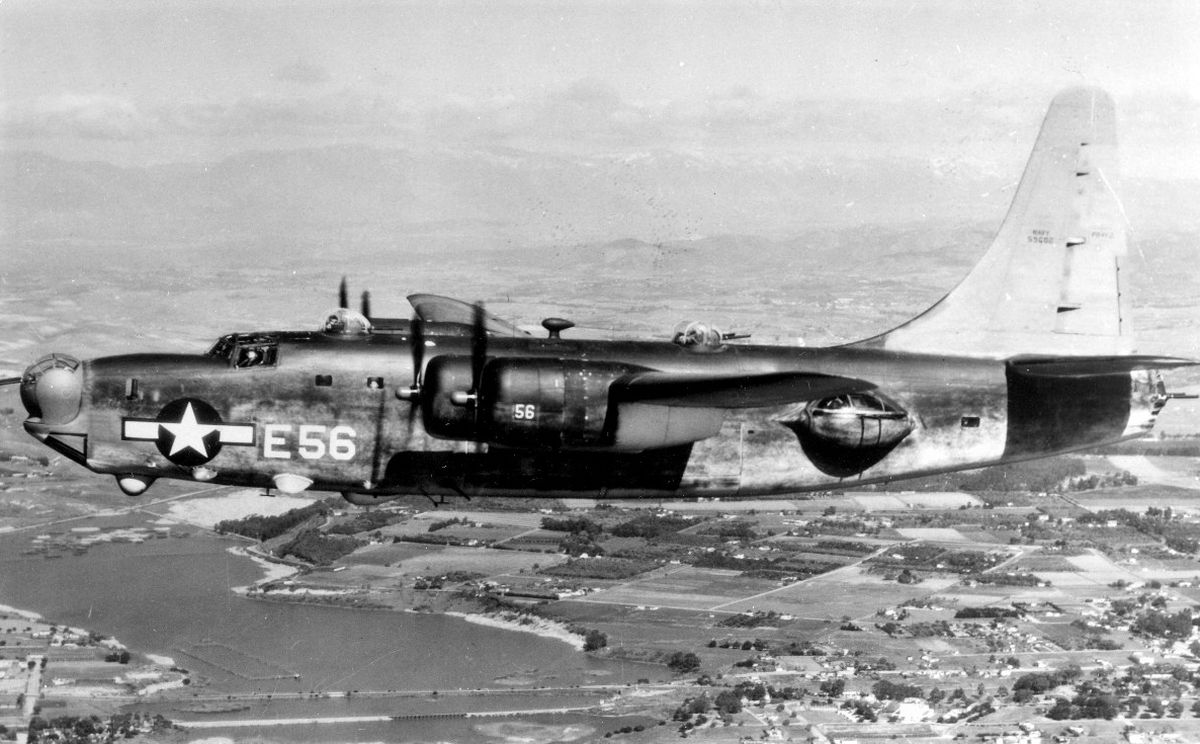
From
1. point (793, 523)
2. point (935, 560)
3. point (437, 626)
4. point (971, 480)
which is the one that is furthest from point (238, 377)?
point (971, 480)

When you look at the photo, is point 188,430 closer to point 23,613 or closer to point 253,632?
point 253,632

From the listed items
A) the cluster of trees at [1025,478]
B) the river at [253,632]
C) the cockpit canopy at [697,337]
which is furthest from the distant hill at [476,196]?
the cockpit canopy at [697,337]

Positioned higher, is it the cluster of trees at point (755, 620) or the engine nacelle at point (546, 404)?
the engine nacelle at point (546, 404)

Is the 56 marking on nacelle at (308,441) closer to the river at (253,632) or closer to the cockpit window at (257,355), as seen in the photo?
the cockpit window at (257,355)

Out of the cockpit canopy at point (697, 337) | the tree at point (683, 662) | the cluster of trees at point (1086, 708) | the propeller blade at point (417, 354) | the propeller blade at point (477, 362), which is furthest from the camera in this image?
the tree at point (683, 662)

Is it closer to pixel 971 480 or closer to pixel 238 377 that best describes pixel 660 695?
pixel 238 377

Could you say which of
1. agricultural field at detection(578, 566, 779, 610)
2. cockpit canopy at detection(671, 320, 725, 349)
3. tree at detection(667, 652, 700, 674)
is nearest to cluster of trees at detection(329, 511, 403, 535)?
agricultural field at detection(578, 566, 779, 610)

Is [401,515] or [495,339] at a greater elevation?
[495,339]
